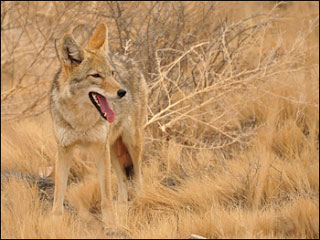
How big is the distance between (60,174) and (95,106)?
0.70 metres

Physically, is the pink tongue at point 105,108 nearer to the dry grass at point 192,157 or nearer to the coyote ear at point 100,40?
the coyote ear at point 100,40

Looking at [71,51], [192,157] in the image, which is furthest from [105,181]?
[192,157]

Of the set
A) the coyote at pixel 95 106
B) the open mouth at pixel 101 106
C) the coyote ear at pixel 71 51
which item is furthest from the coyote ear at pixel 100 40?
the open mouth at pixel 101 106

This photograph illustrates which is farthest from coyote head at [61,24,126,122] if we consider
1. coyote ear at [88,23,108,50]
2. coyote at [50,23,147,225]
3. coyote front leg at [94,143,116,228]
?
coyote front leg at [94,143,116,228]

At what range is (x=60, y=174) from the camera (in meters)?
4.64

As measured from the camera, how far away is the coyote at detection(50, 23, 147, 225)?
424 centimetres

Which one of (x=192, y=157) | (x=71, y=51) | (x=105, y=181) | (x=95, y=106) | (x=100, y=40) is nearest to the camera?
(x=71, y=51)

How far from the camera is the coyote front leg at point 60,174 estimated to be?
459 cm

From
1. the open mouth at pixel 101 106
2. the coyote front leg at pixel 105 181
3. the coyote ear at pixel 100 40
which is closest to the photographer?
the open mouth at pixel 101 106

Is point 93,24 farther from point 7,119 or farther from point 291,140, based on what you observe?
point 291,140

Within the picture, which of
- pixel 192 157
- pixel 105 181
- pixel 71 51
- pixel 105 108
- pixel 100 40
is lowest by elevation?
pixel 105 181

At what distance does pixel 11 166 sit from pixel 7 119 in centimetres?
142

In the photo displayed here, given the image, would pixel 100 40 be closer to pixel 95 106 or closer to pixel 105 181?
pixel 95 106

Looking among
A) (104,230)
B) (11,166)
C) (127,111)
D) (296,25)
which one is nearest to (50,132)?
(11,166)
